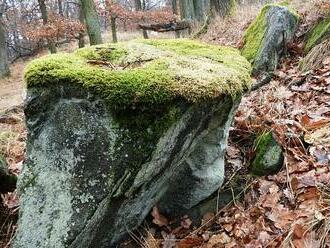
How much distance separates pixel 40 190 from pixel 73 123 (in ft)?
1.40

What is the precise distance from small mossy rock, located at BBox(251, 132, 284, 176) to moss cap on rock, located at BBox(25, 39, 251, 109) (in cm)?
63

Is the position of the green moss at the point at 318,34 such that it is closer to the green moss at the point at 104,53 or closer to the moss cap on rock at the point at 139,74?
the moss cap on rock at the point at 139,74

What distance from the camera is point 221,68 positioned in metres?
2.75

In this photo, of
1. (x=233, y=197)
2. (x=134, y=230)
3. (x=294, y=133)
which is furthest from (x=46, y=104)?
(x=294, y=133)

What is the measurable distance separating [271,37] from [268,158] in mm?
2570

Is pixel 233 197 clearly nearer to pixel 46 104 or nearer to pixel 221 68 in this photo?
pixel 221 68

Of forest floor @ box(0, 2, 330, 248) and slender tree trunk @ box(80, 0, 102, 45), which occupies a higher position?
slender tree trunk @ box(80, 0, 102, 45)

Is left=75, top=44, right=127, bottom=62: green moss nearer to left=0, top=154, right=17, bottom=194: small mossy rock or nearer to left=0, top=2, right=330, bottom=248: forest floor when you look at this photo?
left=0, top=154, right=17, bottom=194: small mossy rock

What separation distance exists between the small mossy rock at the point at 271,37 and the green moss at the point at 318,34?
0.25 metres

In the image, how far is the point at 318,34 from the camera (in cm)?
527

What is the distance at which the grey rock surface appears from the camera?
2168 mm

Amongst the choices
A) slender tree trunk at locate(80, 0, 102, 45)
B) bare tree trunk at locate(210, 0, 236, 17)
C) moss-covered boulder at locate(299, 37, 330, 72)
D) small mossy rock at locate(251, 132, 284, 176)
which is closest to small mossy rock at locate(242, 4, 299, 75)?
moss-covered boulder at locate(299, 37, 330, 72)

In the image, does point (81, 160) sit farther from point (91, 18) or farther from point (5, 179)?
point (91, 18)

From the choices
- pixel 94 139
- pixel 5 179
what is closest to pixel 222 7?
pixel 5 179
